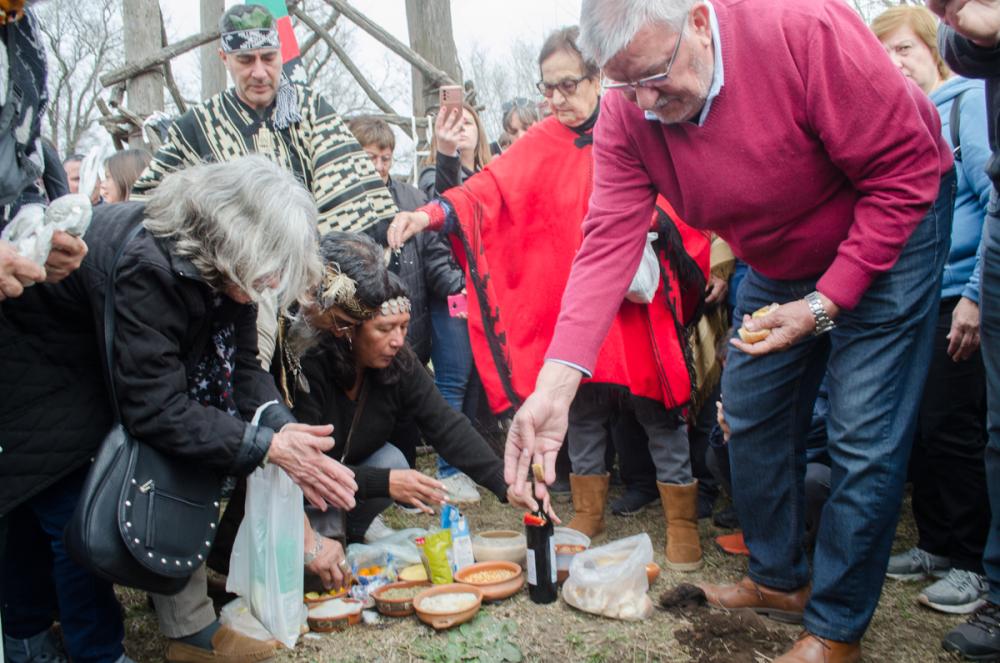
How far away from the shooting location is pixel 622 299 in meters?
2.54

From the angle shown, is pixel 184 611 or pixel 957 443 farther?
pixel 957 443

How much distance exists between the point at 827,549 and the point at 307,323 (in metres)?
1.80

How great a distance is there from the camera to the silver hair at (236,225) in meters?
2.15

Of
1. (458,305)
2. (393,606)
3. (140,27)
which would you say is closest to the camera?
(393,606)

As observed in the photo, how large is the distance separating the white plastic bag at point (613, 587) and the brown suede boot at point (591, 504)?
1.66 ft

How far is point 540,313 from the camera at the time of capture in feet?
11.7

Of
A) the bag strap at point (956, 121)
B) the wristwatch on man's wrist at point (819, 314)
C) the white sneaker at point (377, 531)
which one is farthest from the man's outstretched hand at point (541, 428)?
the bag strap at point (956, 121)

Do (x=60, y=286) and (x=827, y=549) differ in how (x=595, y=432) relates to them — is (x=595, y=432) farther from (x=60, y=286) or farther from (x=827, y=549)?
(x=60, y=286)

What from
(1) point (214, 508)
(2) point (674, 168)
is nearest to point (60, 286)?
(1) point (214, 508)

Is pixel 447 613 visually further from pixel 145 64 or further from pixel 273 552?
pixel 145 64

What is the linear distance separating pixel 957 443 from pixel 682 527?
961 millimetres

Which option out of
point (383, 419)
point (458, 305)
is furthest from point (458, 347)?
point (383, 419)

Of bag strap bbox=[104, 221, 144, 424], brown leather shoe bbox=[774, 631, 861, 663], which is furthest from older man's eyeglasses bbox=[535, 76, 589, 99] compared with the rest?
brown leather shoe bbox=[774, 631, 861, 663]

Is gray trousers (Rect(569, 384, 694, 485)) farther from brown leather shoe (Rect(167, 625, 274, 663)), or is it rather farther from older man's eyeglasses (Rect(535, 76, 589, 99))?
brown leather shoe (Rect(167, 625, 274, 663))
